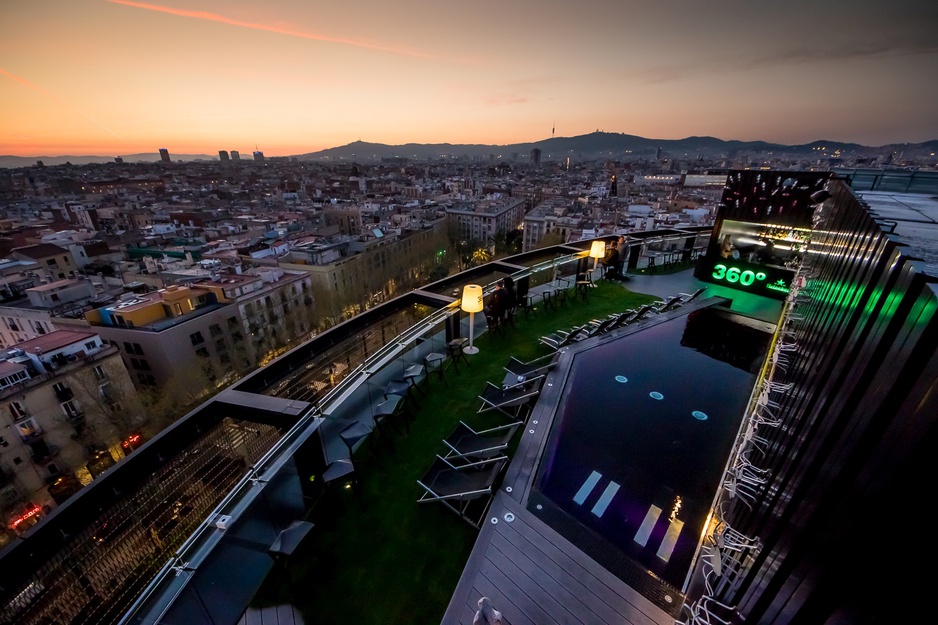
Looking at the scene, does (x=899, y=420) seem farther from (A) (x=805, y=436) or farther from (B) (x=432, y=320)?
(B) (x=432, y=320)

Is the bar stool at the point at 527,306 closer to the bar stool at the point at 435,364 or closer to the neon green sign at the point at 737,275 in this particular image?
the bar stool at the point at 435,364

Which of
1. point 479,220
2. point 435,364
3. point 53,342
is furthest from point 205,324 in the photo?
point 479,220

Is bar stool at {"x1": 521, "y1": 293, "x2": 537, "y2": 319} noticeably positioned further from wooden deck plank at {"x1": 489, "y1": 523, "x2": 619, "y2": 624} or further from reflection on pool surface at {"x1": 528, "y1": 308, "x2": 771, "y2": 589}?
wooden deck plank at {"x1": 489, "y1": 523, "x2": 619, "y2": 624}

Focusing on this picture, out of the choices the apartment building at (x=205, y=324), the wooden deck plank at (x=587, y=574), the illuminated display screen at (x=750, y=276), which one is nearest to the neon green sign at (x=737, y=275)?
the illuminated display screen at (x=750, y=276)

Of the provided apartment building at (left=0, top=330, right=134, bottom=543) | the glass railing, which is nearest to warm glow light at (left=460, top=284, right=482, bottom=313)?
the glass railing

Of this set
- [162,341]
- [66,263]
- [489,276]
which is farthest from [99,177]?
[489,276]

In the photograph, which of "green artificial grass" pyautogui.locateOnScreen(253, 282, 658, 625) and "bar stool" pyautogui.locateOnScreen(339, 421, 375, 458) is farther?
"bar stool" pyautogui.locateOnScreen(339, 421, 375, 458)

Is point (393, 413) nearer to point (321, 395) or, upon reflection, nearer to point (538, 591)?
point (321, 395)
